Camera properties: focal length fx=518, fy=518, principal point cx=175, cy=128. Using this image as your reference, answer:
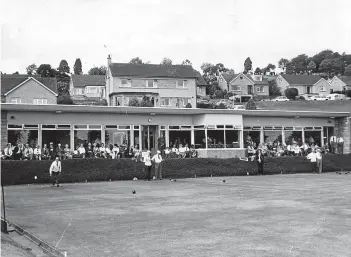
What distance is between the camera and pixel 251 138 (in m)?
41.1

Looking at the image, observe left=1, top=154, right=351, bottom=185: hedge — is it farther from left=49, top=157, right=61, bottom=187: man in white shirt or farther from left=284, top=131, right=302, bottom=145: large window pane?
left=284, top=131, right=302, bottom=145: large window pane

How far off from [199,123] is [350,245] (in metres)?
28.1

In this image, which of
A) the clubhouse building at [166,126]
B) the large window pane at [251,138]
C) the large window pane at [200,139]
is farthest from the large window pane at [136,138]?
the large window pane at [251,138]

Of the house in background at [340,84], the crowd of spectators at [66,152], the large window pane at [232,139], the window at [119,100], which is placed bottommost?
the crowd of spectators at [66,152]

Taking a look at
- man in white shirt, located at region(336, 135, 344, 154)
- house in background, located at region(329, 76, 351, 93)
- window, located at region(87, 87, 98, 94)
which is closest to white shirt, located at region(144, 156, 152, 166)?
man in white shirt, located at region(336, 135, 344, 154)

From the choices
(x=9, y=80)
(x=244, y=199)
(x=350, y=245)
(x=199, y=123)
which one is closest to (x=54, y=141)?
(x=199, y=123)

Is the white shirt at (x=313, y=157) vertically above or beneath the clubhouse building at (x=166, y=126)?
beneath

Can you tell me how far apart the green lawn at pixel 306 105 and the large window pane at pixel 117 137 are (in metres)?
42.1

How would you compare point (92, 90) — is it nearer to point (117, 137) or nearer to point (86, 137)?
point (117, 137)

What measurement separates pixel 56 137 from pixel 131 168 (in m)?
6.56

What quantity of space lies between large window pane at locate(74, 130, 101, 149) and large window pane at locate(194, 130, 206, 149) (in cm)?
736

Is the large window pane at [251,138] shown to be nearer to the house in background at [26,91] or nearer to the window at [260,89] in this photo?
the house in background at [26,91]

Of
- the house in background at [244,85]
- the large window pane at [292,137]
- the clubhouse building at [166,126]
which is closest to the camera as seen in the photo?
the clubhouse building at [166,126]

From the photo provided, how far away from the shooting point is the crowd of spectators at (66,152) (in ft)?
101
